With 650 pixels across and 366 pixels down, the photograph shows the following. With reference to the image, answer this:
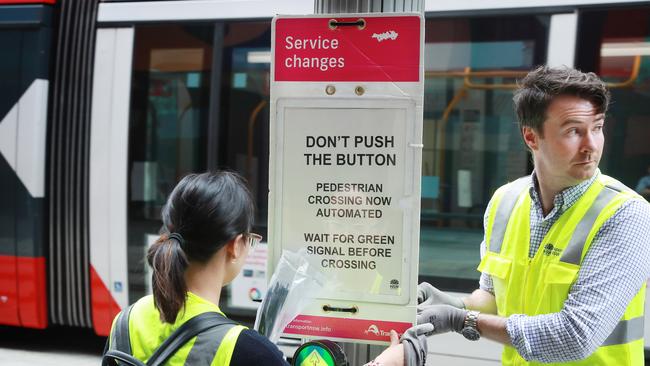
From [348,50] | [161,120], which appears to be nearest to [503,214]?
[348,50]

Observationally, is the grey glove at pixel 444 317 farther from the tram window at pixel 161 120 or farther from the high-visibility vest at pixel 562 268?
the tram window at pixel 161 120

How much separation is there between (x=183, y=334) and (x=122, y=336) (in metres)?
0.18

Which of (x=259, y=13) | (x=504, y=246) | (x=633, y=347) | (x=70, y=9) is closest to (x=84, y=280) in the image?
(x=70, y=9)

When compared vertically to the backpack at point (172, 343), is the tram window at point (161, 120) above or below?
above

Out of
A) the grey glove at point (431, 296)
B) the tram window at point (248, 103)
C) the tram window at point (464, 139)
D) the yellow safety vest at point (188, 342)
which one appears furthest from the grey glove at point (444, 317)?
the tram window at point (248, 103)

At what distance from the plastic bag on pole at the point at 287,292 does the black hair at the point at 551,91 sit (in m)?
0.87

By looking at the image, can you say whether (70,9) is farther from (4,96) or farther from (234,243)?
(234,243)

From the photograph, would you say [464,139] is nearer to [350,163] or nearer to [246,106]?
[246,106]

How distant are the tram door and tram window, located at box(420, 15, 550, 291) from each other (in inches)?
49.8

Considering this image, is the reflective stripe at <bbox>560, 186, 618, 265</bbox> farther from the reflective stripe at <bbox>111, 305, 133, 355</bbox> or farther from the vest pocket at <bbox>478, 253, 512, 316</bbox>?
the reflective stripe at <bbox>111, 305, 133, 355</bbox>

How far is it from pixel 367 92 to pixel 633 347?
1.13m

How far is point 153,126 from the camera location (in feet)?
18.1

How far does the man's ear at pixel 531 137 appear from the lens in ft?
7.20

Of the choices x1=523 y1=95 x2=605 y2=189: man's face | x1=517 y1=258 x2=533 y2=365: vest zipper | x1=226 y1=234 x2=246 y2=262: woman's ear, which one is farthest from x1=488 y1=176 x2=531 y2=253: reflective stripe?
x1=226 y1=234 x2=246 y2=262: woman's ear
